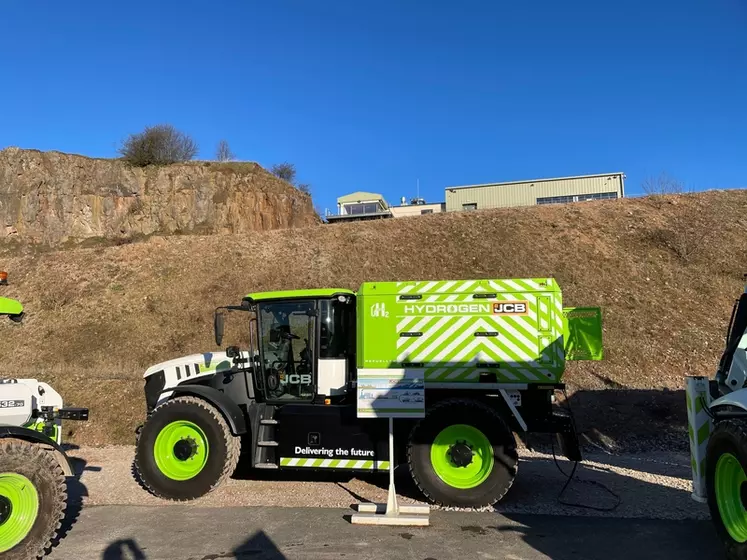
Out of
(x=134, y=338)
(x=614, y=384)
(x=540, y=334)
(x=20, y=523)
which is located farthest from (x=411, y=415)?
(x=134, y=338)

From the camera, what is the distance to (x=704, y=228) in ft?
64.0

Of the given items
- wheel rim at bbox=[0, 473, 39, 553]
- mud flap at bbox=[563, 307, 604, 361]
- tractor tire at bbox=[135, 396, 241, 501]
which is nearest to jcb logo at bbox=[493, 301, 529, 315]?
mud flap at bbox=[563, 307, 604, 361]

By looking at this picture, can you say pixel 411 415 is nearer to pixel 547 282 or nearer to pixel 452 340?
pixel 452 340

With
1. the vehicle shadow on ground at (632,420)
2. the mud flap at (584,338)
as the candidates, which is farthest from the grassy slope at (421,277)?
the mud flap at (584,338)

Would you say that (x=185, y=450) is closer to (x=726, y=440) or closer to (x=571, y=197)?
(x=726, y=440)

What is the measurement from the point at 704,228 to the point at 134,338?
21201 mm

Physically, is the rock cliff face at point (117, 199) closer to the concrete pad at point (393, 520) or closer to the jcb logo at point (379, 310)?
the jcb logo at point (379, 310)

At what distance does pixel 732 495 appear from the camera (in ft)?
14.3

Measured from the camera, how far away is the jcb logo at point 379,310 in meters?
6.27

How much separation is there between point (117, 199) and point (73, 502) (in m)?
23.9

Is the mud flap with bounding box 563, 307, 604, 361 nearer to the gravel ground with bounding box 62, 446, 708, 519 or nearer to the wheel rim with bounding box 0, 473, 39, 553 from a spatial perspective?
the gravel ground with bounding box 62, 446, 708, 519

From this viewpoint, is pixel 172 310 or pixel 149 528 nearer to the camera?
pixel 149 528

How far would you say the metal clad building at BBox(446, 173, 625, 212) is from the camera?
32750mm

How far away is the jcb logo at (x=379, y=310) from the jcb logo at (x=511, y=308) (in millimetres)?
1334
